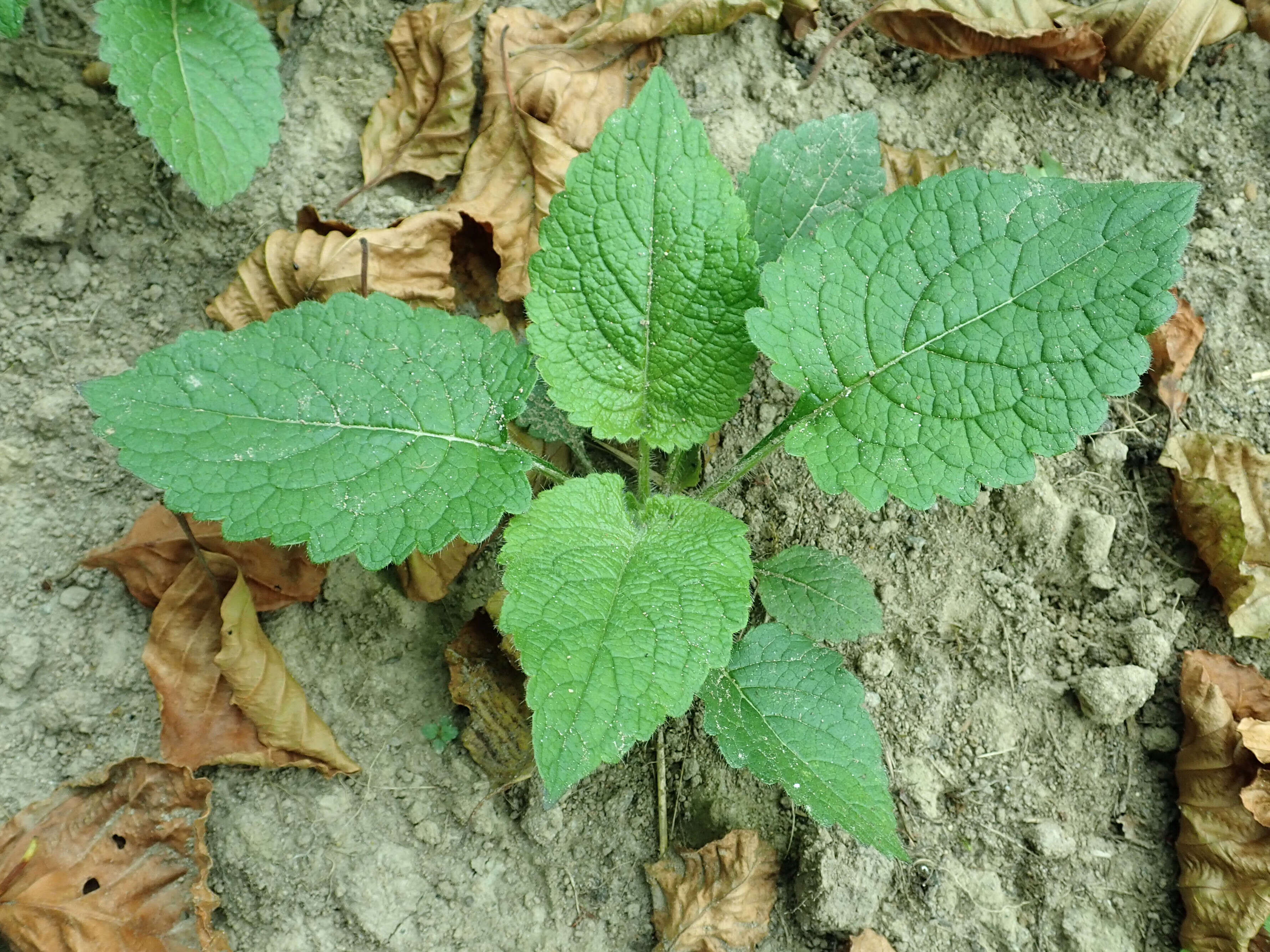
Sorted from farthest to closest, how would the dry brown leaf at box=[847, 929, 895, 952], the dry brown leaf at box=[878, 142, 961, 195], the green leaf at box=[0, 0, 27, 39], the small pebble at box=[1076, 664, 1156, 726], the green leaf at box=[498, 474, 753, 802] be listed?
the dry brown leaf at box=[878, 142, 961, 195] < the small pebble at box=[1076, 664, 1156, 726] < the dry brown leaf at box=[847, 929, 895, 952] < the green leaf at box=[0, 0, 27, 39] < the green leaf at box=[498, 474, 753, 802]

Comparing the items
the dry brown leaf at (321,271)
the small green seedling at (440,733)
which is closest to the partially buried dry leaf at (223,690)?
the small green seedling at (440,733)

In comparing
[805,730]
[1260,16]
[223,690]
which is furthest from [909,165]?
[223,690]

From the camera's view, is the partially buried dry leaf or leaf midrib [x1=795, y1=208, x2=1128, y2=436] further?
the partially buried dry leaf

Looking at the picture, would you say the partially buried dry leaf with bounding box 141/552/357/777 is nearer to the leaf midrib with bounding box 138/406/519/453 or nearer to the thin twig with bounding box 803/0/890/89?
the leaf midrib with bounding box 138/406/519/453

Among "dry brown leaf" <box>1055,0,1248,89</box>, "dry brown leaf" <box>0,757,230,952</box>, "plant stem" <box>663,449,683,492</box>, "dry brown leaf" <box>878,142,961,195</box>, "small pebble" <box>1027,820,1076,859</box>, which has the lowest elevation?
"dry brown leaf" <box>0,757,230,952</box>

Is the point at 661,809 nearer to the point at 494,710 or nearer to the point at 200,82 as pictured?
the point at 494,710

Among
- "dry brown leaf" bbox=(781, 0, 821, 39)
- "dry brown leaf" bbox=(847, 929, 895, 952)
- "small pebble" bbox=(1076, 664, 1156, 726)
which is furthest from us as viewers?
"dry brown leaf" bbox=(781, 0, 821, 39)

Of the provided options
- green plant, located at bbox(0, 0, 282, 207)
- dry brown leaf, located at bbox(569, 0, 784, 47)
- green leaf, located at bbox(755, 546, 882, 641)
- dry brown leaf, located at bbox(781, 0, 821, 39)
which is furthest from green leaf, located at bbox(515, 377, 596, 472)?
dry brown leaf, located at bbox(781, 0, 821, 39)

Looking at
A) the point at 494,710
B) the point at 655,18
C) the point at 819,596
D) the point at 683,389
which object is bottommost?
the point at 494,710

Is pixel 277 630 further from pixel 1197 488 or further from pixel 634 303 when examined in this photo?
pixel 1197 488
